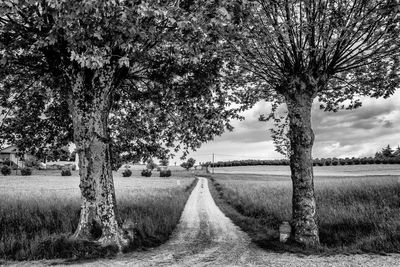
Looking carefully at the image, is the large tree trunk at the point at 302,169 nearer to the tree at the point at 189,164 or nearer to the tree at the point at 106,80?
the tree at the point at 106,80

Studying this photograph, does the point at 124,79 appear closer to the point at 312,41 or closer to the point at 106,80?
the point at 106,80

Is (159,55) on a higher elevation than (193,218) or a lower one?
higher

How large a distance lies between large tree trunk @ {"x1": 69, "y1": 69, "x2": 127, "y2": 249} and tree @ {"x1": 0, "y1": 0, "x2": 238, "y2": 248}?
31 mm

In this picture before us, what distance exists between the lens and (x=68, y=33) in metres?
7.04

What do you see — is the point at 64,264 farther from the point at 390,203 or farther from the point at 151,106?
the point at 390,203

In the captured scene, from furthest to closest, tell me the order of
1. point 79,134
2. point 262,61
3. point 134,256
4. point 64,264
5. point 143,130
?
point 143,130, point 262,61, point 79,134, point 134,256, point 64,264

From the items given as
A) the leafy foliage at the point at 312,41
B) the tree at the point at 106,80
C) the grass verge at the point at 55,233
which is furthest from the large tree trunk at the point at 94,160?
the leafy foliage at the point at 312,41

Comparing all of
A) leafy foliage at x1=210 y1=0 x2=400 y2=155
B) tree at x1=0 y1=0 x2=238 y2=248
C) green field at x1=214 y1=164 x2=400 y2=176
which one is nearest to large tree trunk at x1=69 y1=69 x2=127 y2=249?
tree at x1=0 y1=0 x2=238 y2=248

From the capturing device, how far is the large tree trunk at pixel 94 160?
30.7 ft

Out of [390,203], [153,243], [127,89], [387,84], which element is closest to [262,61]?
[387,84]

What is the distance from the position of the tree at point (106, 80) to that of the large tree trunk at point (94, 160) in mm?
31

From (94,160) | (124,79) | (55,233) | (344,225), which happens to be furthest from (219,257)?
(124,79)

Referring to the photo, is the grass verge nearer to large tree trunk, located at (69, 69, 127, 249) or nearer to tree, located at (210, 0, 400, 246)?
large tree trunk, located at (69, 69, 127, 249)

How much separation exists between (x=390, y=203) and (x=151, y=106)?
12.5m
